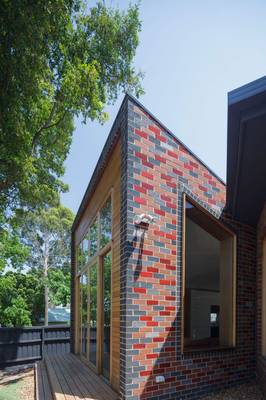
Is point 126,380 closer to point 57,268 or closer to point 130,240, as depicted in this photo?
point 130,240

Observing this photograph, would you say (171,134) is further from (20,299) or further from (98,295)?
(20,299)

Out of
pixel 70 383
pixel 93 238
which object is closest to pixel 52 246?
pixel 93 238

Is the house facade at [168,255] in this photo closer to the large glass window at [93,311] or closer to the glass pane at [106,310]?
the glass pane at [106,310]

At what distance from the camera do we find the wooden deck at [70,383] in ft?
14.6

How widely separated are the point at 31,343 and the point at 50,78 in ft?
25.1

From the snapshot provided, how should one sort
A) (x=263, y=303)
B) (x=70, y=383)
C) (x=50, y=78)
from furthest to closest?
(x=50, y=78)
(x=263, y=303)
(x=70, y=383)

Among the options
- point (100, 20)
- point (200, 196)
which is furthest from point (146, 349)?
point (100, 20)

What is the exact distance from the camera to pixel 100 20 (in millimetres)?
9219

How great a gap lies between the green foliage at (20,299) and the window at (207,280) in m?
9.87

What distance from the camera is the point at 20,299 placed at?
18672 millimetres

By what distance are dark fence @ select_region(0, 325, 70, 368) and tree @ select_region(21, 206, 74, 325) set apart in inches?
505

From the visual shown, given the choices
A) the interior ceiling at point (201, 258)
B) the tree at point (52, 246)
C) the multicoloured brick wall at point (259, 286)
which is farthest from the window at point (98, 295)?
the tree at point (52, 246)

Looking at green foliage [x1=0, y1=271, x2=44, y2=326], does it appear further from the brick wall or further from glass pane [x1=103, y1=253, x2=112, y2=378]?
the brick wall

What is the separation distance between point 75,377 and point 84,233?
147 inches
